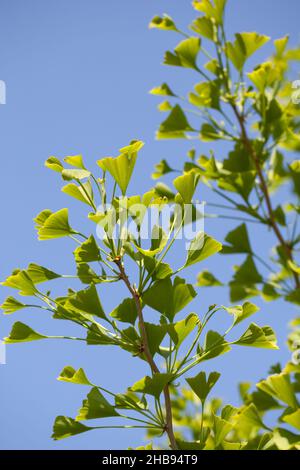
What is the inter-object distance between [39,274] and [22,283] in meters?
0.09

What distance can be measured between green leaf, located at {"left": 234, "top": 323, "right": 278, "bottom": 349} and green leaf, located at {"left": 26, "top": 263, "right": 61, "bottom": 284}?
64cm

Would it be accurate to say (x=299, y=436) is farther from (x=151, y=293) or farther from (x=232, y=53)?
(x=232, y=53)

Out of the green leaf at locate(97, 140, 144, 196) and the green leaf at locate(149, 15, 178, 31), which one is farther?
the green leaf at locate(149, 15, 178, 31)

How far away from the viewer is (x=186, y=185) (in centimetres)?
162

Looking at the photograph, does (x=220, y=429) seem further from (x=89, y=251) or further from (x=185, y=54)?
(x=185, y=54)

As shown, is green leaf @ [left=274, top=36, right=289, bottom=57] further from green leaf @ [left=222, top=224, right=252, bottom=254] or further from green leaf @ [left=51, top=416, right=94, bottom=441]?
green leaf @ [left=51, top=416, right=94, bottom=441]

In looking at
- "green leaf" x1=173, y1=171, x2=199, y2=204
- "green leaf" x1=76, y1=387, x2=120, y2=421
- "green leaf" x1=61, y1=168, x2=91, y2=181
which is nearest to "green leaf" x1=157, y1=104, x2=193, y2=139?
"green leaf" x1=173, y1=171, x2=199, y2=204

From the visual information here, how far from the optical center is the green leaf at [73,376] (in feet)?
4.92

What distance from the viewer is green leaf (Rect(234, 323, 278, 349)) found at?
1571 mm

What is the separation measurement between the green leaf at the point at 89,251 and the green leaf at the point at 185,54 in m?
1.85

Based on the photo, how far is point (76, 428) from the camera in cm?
155
